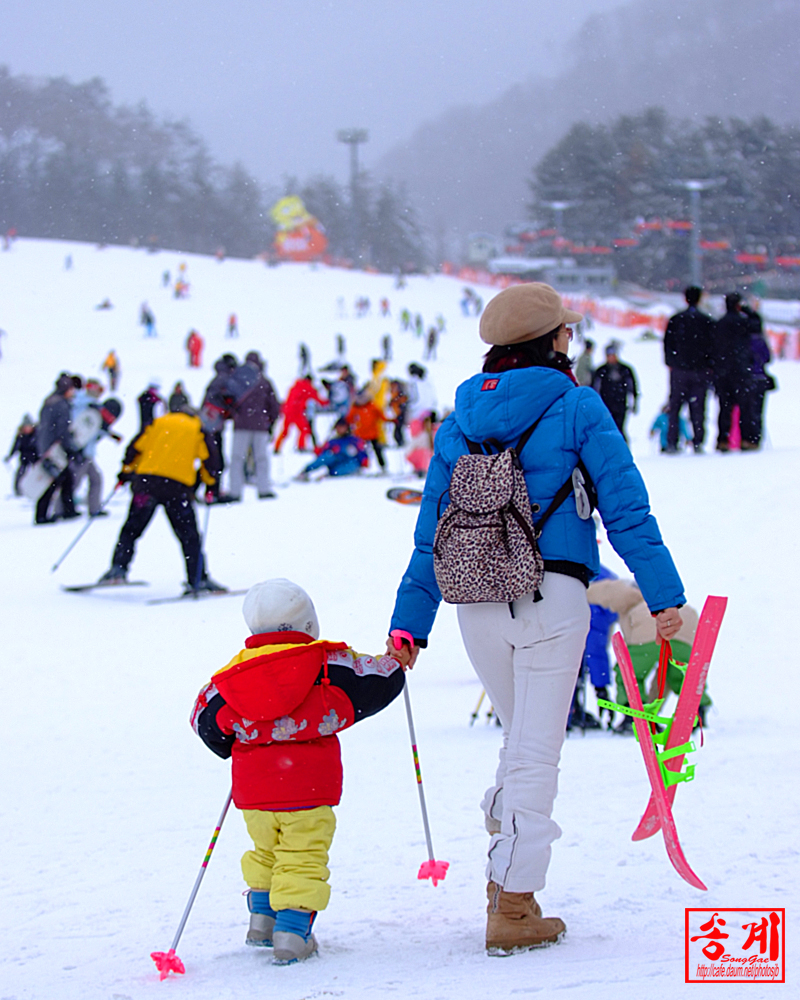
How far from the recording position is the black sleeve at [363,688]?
2.49 m

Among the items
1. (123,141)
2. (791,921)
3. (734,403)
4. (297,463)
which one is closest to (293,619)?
(791,921)

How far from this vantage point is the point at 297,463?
16.8m

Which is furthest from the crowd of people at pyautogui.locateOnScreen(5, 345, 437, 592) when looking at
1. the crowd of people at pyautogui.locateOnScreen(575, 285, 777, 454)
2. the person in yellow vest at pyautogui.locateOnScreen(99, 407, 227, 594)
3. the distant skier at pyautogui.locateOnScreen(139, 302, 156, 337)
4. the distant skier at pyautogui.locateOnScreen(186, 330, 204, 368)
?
the distant skier at pyautogui.locateOnScreen(139, 302, 156, 337)

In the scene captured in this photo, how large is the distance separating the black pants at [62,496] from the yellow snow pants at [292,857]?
9594mm

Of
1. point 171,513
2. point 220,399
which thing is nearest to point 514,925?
point 171,513

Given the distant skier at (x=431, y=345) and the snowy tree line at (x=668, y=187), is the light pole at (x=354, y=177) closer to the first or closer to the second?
the snowy tree line at (x=668, y=187)

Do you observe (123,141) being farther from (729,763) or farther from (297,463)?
(729,763)

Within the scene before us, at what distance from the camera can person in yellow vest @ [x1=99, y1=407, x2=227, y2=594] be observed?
7.69 m

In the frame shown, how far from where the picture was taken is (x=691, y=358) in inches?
439

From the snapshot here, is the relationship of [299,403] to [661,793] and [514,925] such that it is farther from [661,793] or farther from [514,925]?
[514,925]

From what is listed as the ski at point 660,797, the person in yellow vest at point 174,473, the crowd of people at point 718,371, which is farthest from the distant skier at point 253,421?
the ski at point 660,797

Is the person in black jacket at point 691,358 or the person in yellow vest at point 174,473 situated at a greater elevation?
the person in black jacket at point 691,358

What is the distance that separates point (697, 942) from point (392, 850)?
1.12 metres

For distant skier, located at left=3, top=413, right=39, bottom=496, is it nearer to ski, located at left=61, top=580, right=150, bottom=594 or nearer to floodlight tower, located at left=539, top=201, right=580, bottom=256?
ski, located at left=61, top=580, right=150, bottom=594
